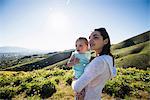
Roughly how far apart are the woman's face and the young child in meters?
0.59

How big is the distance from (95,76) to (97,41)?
0.39 metres

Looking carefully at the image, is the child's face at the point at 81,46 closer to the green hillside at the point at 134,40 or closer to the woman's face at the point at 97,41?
the woman's face at the point at 97,41

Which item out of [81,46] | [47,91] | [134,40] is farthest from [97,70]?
[134,40]

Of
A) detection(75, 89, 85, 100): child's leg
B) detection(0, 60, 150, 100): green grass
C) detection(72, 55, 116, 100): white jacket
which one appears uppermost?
detection(72, 55, 116, 100): white jacket

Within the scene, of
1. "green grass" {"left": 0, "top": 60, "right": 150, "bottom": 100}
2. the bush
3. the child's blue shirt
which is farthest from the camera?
the bush

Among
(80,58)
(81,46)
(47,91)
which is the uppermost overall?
(81,46)

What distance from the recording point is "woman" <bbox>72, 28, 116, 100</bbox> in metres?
2.14

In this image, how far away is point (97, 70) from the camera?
85.4 inches

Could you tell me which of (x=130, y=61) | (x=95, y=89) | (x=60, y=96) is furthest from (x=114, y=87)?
(x=130, y=61)

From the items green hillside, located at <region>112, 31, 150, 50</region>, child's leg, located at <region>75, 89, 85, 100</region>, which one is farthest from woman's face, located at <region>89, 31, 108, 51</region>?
green hillside, located at <region>112, 31, 150, 50</region>

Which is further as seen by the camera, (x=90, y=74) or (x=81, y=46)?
(x=81, y=46)

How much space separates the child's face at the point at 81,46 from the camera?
317cm

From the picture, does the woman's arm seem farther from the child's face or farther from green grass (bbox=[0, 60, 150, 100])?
green grass (bbox=[0, 60, 150, 100])

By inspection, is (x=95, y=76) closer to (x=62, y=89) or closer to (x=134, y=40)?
(x=62, y=89)
